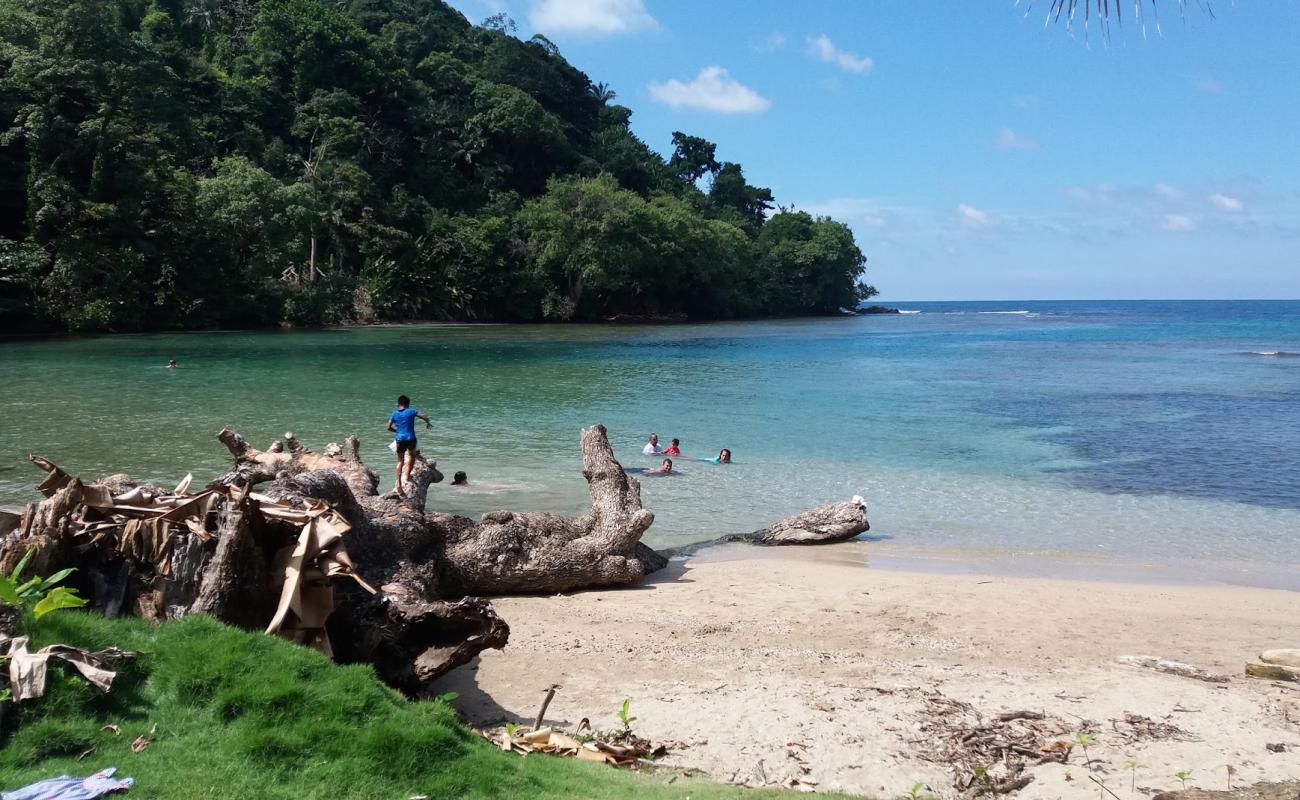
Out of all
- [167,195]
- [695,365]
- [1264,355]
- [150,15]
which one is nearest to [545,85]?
[150,15]

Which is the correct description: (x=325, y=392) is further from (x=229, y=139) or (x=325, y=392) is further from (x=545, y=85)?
(x=545, y=85)

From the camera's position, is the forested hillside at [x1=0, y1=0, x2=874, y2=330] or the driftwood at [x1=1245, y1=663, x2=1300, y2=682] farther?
the forested hillside at [x1=0, y1=0, x2=874, y2=330]

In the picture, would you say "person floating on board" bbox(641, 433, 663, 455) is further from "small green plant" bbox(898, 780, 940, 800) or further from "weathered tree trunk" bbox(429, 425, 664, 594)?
"small green plant" bbox(898, 780, 940, 800)

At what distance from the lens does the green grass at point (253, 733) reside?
4242 mm

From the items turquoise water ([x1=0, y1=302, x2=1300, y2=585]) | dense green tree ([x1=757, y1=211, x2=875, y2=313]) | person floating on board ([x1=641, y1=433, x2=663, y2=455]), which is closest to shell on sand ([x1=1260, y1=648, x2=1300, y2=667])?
turquoise water ([x1=0, y1=302, x2=1300, y2=585])

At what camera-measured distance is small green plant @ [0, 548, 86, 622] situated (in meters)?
4.72

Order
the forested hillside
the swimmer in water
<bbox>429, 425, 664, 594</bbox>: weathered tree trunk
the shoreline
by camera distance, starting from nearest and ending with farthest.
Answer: <bbox>429, 425, 664, 594</bbox>: weathered tree trunk → the shoreline → the swimmer in water → the forested hillside

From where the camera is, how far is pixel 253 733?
452 cm

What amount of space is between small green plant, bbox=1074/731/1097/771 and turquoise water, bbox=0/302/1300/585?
716 cm

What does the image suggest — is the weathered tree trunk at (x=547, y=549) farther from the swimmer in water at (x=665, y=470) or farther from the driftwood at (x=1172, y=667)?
the swimmer in water at (x=665, y=470)

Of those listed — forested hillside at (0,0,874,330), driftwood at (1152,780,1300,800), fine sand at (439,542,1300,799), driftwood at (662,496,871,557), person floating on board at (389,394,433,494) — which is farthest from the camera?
forested hillside at (0,0,874,330)

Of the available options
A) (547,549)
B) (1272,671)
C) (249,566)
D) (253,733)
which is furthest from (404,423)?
(1272,671)

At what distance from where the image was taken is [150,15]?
73.3m

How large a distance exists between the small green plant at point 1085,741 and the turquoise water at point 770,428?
282 inches
